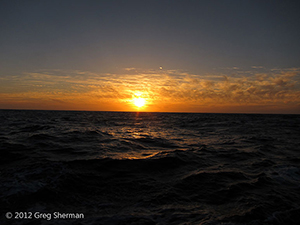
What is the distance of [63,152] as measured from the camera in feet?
31.0

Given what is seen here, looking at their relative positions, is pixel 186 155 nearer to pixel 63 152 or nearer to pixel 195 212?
pixel 195 212

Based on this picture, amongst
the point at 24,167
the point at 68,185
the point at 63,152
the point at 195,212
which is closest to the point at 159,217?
the point at 195,212

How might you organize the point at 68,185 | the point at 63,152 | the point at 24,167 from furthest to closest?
the point at 63,152 → the point at 24,167 → the point at 68,185

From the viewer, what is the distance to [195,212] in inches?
165

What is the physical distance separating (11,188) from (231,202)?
613 centimetres

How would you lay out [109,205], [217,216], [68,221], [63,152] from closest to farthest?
[68,221], [217,216], [109,205], [63,152]

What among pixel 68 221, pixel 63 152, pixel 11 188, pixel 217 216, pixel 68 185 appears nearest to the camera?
pixel 68 221

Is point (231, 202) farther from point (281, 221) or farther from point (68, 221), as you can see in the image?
point (68, 221)

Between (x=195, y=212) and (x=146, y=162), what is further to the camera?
(x=146, y=162)

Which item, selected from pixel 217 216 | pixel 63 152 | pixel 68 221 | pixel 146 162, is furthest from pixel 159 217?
pixel 63 152

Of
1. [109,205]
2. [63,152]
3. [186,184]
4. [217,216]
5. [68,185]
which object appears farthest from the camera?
[63,152]

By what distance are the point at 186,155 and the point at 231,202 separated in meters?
4.87

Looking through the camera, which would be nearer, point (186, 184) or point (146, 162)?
point (186, 184)

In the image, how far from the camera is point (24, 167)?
6.78 metres
